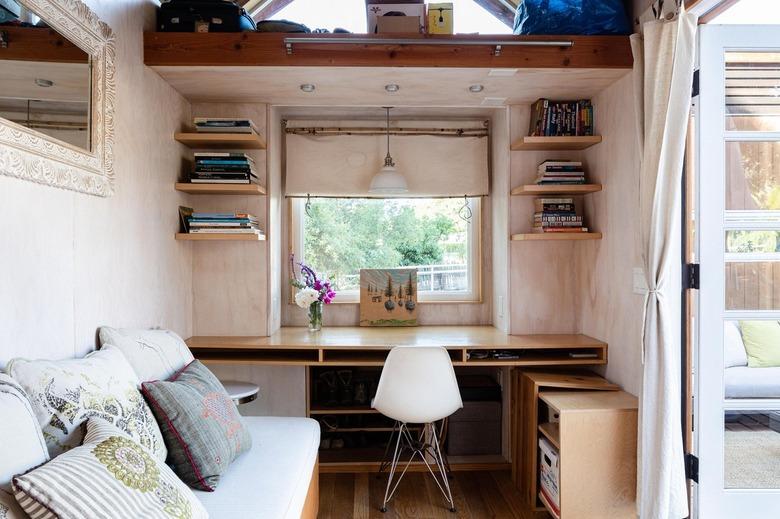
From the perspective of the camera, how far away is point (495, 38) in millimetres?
2463

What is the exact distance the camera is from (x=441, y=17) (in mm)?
2570

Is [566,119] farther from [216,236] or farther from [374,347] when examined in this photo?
[216,236]

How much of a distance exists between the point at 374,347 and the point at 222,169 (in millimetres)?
1276

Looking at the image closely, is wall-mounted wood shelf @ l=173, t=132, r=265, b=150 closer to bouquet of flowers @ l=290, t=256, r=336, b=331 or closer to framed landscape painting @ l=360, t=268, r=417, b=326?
bouquet of flowers @ l=290, t=256, r=336, b=331

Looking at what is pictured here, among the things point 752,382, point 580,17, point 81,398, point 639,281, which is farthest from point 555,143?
point 81,398

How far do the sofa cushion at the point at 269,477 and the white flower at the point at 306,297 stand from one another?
929 mm

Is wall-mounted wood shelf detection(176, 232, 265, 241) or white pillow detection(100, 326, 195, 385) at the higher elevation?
wall-mounted wood shelf detection(176, 232, 265, 241)

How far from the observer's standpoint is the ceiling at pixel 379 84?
256cm

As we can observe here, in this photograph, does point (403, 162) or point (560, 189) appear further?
point (403, 162)

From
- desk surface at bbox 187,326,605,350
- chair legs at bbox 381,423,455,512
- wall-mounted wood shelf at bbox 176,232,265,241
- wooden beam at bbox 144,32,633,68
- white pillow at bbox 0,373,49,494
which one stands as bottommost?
chair legs at bbox 381,423,455,512

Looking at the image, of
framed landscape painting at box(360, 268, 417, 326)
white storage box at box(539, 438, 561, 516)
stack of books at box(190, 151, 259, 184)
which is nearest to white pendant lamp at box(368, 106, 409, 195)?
framed landscape painting at box(360, 268, 417, 326)

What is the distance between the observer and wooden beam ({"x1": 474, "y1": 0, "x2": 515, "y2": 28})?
Answer: 328 centimetres

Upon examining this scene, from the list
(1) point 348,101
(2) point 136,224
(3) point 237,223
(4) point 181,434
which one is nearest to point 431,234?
(1) point 348,101

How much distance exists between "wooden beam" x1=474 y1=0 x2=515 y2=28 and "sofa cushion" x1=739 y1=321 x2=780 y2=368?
2.20 m
